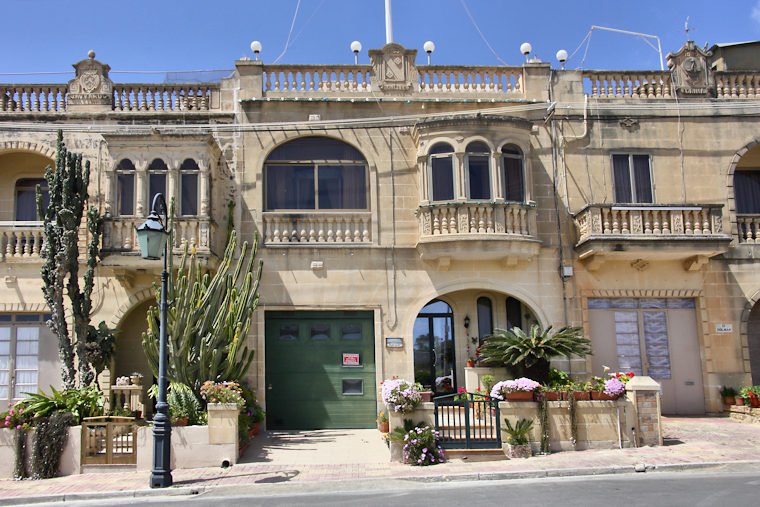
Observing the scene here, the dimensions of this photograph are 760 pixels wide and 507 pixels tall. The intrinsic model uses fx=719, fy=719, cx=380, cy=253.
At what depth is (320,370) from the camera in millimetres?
17641

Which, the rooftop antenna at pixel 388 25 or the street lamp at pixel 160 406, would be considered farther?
the rooftop antenna at pixel 388 25

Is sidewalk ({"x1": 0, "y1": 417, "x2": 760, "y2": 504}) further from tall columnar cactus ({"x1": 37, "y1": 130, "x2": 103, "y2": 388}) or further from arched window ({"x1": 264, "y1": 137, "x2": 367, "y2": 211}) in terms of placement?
arched window ({"x1": 264, "y1": 137, "x2": 367, "y2": 211})

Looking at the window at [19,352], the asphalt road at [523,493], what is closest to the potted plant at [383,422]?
the asphalt road at [523,493]

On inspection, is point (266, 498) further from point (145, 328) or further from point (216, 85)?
point (216, 85)

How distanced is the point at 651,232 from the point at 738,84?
5408mm

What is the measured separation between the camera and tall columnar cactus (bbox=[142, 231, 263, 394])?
14.4 meters

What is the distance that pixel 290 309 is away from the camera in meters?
17.6

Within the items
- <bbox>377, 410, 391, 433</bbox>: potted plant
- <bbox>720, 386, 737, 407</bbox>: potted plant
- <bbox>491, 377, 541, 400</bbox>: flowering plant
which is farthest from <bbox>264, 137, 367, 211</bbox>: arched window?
<bbox>720, 386, 737, 407</bbox>: potted plant

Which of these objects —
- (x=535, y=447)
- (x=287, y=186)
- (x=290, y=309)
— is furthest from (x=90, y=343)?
(x=535, y=447)

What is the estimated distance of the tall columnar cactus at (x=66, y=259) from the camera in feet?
51.9

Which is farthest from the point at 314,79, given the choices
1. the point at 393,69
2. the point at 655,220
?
the point at 655,220

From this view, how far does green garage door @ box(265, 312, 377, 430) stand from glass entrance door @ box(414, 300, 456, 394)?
1.48 m

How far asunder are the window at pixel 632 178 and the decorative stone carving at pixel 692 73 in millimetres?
2211

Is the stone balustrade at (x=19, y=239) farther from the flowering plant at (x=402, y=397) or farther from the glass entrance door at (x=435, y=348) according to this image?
the flowering plant at (x=402, y=397)
